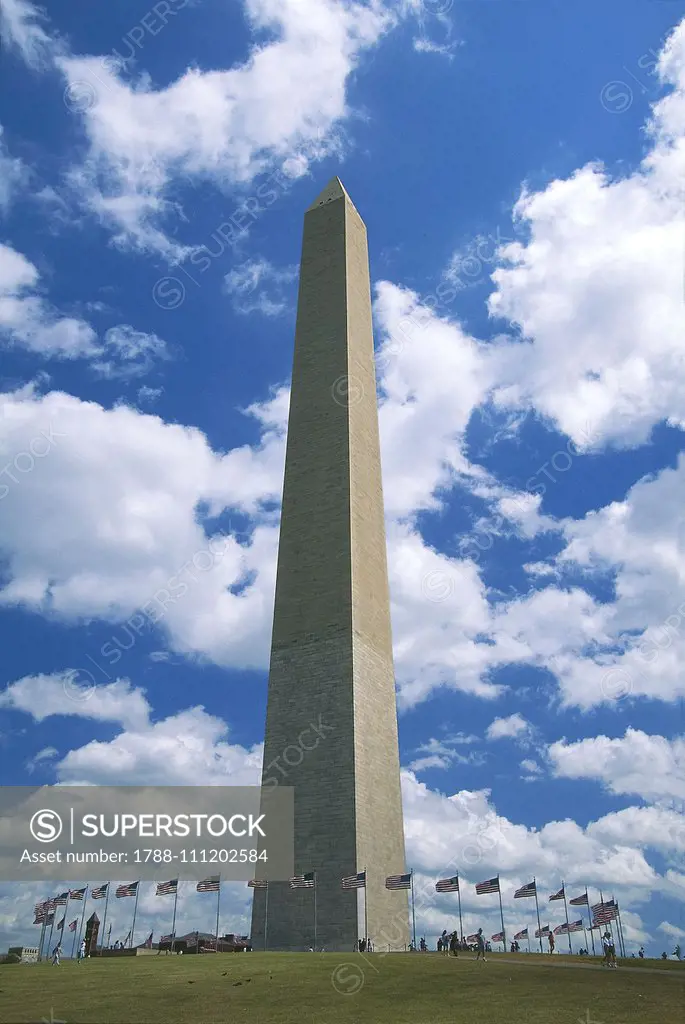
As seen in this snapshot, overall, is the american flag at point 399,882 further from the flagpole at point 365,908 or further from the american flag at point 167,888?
the american flag at point 167,888

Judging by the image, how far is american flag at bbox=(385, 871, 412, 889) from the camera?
3225 centimetres

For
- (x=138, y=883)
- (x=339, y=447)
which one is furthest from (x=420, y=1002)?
(x=339, y=447)

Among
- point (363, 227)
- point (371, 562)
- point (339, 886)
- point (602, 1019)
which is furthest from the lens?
point (363, 227)

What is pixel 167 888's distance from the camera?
3619cm

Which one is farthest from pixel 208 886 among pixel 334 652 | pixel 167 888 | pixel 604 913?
pixel 604 913

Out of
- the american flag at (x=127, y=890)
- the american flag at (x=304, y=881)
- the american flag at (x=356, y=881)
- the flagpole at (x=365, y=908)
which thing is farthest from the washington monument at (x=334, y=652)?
the american flag at (x=127, y=890)

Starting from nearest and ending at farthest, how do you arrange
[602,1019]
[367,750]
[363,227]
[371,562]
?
1. [602,1019]
2. [367,750]
3. [371,562]
4. [363,227]

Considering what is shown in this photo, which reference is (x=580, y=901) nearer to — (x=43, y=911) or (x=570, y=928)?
(x=570, y=928)

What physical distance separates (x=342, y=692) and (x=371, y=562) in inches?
266

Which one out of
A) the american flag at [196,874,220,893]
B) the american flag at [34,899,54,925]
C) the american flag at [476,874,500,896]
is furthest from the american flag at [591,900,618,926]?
the american flag at [34,899,54,925]

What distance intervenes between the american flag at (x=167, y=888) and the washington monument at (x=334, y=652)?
3.49 m

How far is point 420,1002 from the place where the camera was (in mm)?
18844

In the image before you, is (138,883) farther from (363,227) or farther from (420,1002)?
(363,227)

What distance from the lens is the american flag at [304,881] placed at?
32094mm
